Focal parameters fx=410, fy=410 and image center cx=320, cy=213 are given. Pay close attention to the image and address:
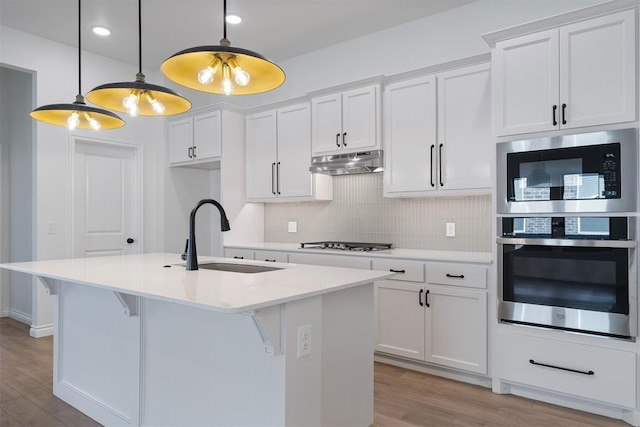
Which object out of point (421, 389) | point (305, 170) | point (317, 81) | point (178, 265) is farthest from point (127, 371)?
point (317, 81)

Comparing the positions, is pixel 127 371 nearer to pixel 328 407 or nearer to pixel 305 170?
pixel 328 407

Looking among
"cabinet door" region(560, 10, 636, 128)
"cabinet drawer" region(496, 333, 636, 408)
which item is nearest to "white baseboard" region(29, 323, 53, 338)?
"cabinet drawer" region(496, 333, 636, 408)

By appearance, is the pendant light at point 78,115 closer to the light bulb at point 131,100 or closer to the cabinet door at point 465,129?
the light bulb at point 131,100

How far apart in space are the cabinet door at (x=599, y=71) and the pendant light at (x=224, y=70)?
183cm

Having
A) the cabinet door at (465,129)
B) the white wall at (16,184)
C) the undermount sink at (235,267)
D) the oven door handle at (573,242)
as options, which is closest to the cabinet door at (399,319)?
the oven door handle at (573,242)

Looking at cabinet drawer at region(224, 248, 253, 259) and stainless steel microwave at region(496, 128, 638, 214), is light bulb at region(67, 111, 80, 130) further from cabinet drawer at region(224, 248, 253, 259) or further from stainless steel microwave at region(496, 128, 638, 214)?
stainless steel microwave at region(496, 128, 638, 214)

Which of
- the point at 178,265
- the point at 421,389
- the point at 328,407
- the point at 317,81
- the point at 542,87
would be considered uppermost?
the point at 317,81

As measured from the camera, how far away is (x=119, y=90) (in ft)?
7.15

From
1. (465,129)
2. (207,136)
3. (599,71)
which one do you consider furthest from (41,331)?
(599,71)

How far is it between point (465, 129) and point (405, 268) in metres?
1.18

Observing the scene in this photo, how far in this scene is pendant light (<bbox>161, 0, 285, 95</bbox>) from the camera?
69.3 inches

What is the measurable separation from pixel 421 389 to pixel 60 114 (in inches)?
115

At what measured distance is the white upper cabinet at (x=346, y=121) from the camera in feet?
11.9

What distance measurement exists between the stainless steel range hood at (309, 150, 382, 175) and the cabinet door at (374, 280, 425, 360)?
3.43 feet
